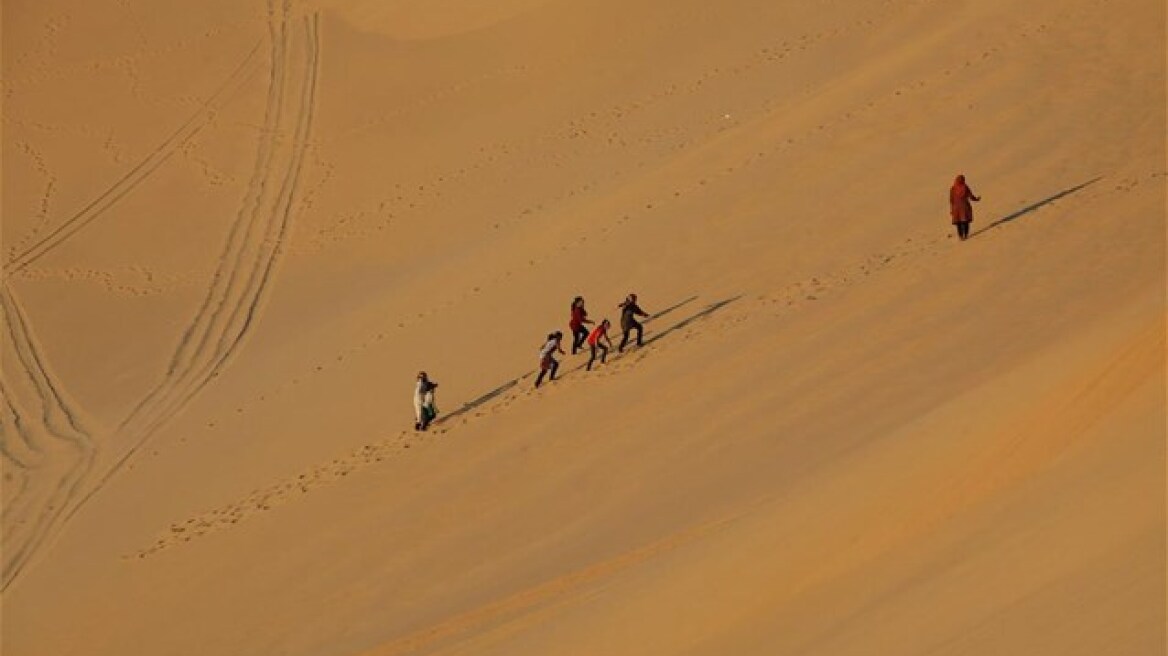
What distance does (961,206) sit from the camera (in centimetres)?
1739

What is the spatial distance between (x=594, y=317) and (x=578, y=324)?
112 cm

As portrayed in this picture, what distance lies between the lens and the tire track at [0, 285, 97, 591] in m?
17.0

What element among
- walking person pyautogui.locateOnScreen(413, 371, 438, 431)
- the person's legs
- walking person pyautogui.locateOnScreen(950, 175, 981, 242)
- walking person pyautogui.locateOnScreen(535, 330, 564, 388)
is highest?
walking person pyautogui.locateOnScreen(950, 175, 981, 242)

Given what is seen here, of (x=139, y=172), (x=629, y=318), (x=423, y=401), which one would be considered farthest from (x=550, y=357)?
(x=139, y=172)

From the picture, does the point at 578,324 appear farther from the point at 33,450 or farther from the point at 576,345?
the point at 33,450

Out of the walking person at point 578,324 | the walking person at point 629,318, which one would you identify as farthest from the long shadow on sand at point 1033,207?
the walking person at point 578,324

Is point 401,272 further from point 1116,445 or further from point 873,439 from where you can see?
point 1116,445

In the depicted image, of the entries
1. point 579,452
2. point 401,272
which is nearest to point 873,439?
point 579,452

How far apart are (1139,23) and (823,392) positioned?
33.9ft

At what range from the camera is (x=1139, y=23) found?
22.6m

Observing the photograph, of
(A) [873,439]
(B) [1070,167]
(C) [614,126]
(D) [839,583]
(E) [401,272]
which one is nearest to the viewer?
(D) [839,583]

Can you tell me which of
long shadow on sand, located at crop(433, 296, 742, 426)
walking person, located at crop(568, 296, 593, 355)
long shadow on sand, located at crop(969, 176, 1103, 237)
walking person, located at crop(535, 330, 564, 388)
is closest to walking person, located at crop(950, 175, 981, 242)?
long shadow on sand, located at crop(969, 176, 1103, 237)

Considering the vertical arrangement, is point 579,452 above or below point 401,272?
below

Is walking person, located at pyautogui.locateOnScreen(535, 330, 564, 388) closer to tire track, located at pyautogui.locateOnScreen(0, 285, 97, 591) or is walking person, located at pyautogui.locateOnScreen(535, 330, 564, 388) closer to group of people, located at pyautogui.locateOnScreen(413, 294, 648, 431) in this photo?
group of people, located at pyautogui.locateOnScreen(413, 294, 648, 431)
